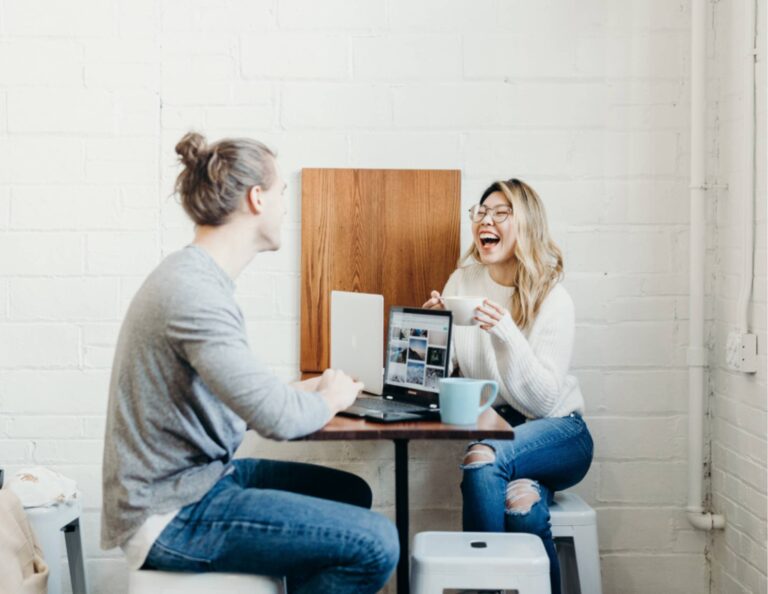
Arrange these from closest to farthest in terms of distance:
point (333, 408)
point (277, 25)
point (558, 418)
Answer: point (333, 408)
point (558, 418)
point (277, 25)

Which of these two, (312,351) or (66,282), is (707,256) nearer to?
(312,351)

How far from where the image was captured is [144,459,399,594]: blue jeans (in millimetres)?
1705

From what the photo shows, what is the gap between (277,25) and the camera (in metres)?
2.77

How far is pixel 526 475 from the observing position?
2.37 metres

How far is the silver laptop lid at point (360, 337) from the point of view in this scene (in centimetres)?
224

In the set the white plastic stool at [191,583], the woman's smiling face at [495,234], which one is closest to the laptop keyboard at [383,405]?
the white plastic stool at [191,583]

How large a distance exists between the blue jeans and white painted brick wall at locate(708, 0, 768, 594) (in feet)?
4.03

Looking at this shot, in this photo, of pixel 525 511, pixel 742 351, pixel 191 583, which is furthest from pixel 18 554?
pixel 742 351

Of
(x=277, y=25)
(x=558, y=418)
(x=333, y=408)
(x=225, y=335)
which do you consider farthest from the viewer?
(x=277, y=25)

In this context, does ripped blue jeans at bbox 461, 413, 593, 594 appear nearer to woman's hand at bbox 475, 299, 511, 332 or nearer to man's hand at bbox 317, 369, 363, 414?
woman's hand at bbox 475, 299, 511, 332

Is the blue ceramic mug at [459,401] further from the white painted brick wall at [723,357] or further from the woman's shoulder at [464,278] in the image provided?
the white painted brick wall at [723,357]

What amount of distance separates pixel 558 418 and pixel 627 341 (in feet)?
1.52

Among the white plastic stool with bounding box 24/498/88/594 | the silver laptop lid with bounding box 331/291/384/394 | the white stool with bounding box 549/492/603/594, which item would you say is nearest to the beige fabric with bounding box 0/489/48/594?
the white plastic stool with bounding box 24/498/88/594

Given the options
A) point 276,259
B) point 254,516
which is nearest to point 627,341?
point 276,259
